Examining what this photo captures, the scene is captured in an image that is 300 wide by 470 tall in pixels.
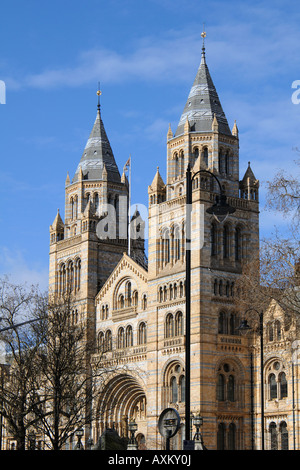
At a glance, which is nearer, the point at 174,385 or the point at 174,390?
the point at 174,390

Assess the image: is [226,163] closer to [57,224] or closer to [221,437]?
Answer: [221,437]

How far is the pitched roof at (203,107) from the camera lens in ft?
231

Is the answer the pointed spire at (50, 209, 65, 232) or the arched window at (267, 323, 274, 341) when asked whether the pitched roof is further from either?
the pointed spire at (50, 209, 65, 232)

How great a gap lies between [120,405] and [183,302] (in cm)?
1362

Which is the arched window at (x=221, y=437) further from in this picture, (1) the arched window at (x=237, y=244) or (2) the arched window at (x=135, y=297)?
(2) the arched window at (x=135, y=297)

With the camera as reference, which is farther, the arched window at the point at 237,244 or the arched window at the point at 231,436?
the arched window at the point at 237,244

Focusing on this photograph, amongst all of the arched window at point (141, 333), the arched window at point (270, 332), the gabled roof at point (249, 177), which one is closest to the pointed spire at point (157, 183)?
the gabled roof at point (249, 177)

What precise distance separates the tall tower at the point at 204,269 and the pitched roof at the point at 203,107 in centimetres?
8

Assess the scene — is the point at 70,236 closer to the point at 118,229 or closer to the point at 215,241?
the point at 118,229

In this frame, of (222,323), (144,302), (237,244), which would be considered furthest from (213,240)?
(144,302)

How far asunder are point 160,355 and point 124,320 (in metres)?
7.75

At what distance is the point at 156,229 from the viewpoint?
70.4m

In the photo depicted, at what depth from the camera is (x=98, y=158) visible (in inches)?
3319

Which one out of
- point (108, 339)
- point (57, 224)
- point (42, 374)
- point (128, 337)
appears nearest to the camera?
point (42, 374)
